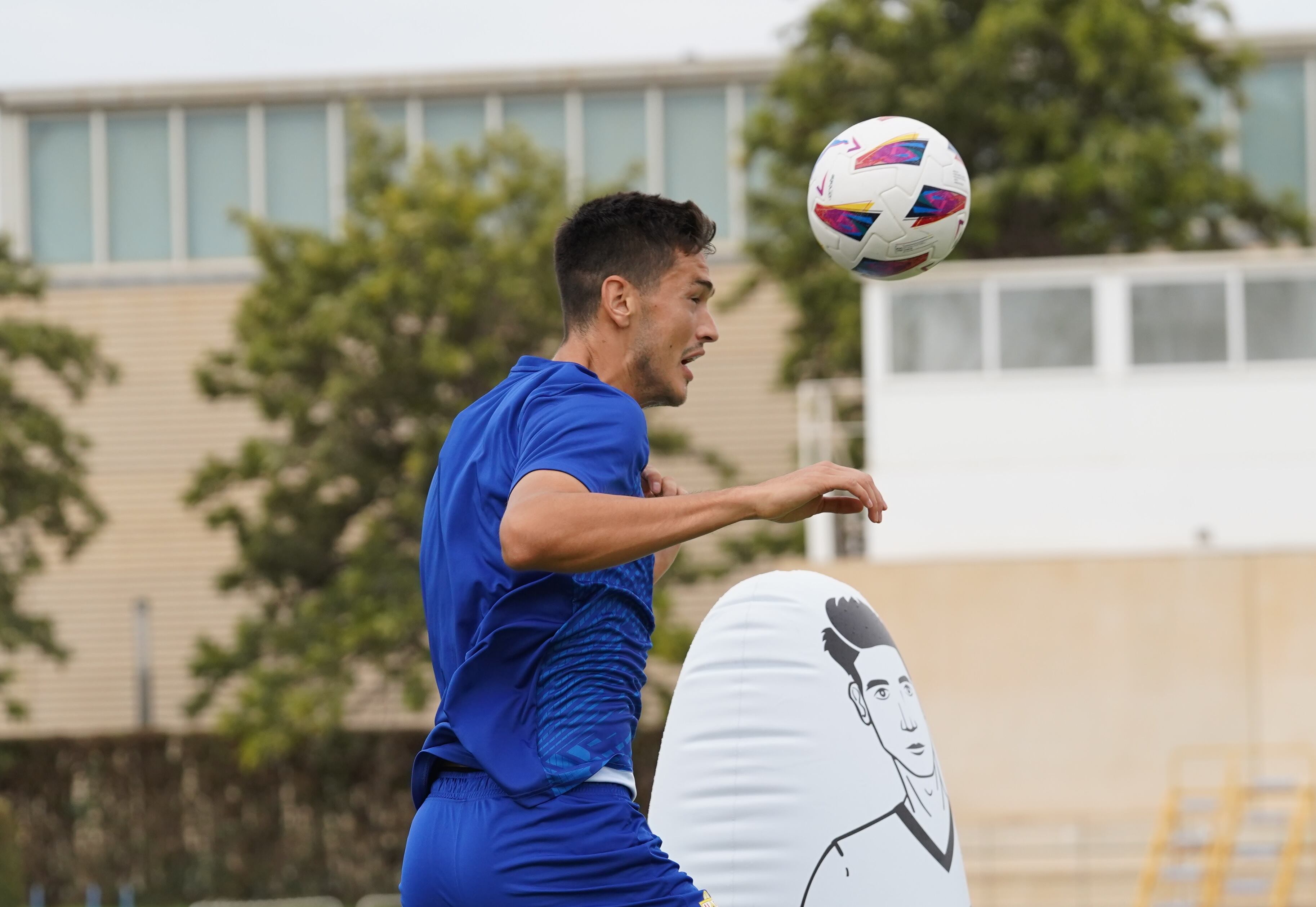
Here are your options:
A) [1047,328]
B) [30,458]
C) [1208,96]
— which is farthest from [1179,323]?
[30,458]

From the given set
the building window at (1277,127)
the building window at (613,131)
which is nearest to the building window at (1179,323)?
the building window at (1277,127)

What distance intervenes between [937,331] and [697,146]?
1021 centimetres

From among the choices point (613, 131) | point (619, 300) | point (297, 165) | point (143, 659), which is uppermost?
point (613, 131)

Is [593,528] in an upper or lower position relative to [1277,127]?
lower

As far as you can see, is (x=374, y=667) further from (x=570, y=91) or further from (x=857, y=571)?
(x=570, y=91)

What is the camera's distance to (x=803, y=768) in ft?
18.5

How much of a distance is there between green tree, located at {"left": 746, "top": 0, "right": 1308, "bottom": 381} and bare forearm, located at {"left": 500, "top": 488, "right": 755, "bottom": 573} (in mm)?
18982

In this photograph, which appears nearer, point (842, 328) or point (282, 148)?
point (842, 328)

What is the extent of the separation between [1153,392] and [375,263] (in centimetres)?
933

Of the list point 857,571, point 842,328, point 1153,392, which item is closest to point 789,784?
point 857,571

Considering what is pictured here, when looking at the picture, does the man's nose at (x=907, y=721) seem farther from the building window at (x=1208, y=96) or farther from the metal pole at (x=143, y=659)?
the metal pole at (x=143, y=659)

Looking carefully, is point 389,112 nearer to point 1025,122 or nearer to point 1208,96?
point 1025,122

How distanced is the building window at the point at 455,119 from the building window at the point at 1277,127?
37.5 feet

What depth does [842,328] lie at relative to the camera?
22781mm
